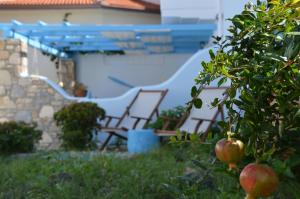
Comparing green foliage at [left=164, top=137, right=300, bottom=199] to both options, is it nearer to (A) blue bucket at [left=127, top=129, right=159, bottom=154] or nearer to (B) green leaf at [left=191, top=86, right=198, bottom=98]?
(B) green leaf at [left=191, top=86, right=198, bottom=98]

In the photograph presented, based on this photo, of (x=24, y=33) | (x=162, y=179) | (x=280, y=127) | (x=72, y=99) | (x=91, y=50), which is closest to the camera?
(x=280, y=127)

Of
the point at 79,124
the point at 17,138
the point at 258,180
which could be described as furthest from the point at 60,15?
the point at 258,180

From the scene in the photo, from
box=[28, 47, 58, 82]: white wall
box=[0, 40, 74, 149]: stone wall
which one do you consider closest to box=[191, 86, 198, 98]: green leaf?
box=[0, 40, 74, 149]: stone wall

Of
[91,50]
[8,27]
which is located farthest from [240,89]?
[91,50]

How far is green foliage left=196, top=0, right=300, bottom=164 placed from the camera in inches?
59.5

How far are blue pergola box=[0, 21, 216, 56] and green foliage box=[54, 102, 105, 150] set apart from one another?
221cm

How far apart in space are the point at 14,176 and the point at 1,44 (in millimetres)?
5006

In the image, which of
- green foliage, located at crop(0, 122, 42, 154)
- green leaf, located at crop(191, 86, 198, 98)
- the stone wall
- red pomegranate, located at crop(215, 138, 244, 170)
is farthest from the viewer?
the stone wall

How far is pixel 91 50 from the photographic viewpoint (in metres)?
12.9

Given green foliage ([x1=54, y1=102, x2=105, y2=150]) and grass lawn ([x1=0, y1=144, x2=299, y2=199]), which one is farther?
green foliage ([x1=54, y1=102, x2=105, y2=150])

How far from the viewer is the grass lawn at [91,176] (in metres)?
4.34

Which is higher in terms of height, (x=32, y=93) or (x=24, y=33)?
(x=24, y=33)

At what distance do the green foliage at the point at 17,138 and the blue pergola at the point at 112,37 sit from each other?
9.81ft

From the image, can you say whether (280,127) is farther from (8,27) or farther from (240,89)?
(8,27)
